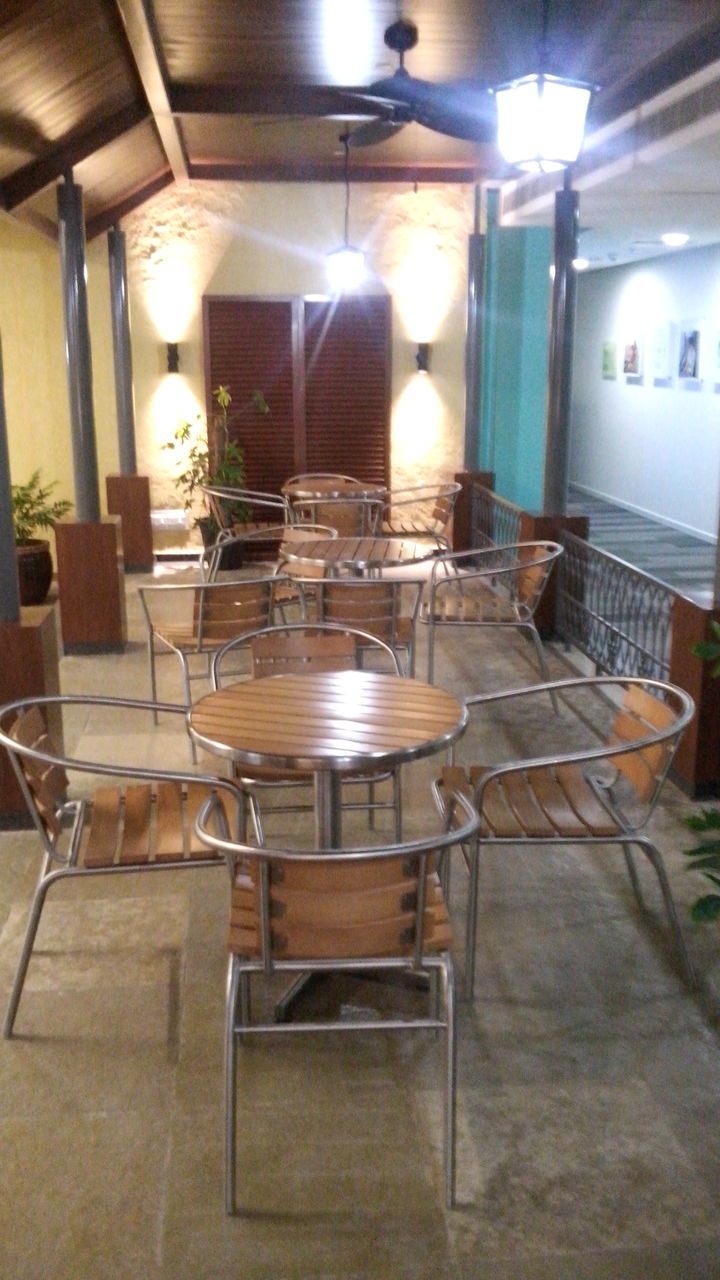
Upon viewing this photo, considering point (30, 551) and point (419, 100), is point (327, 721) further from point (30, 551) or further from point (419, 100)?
point (30, 551)

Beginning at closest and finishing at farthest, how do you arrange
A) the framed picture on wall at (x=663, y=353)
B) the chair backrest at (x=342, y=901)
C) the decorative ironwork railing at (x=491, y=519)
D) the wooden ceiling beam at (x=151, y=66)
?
1. the chair backrest at (x=342, y=901)
2. the wooden ceiling beam at (x=151, y=66)
3. the decorative ironwork railing at (x=491, y=519)
4. the framed picture on wall at (x=663, y=353)

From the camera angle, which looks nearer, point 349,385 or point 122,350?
point 122,350

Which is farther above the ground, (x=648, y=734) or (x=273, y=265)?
(x=273, y=265)

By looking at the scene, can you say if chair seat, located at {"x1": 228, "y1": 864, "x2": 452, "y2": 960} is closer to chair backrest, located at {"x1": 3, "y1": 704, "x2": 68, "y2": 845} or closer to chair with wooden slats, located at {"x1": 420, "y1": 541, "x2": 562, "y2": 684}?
chair backrest, located at {"x1": 3, "y1": 704, "x2": 68, "y2": 845}

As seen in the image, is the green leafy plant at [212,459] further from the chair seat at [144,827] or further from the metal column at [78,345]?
the chair seat at [144,827]

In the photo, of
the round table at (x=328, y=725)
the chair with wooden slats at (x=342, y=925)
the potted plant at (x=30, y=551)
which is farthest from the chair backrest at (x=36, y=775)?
the potted plant at (x=30, y=551)

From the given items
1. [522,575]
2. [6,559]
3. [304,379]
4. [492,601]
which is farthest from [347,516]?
[6,559]

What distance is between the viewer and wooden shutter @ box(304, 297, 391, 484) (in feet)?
31.0

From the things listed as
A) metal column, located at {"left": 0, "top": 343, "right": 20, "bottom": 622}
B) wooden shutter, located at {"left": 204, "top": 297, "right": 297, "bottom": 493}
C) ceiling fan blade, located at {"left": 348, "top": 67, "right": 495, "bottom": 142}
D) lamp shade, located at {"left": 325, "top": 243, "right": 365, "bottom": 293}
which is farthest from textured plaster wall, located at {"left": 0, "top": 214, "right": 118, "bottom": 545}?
metal column, located at {"left": 0, "top": 343, "right": 20, "bottom": 622}

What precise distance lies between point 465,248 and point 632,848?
6.85 meters

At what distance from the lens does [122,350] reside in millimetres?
8789

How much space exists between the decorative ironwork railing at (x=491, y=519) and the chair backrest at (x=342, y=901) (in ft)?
17.3

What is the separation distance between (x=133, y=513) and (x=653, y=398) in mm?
5897

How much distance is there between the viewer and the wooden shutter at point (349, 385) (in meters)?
9.45
